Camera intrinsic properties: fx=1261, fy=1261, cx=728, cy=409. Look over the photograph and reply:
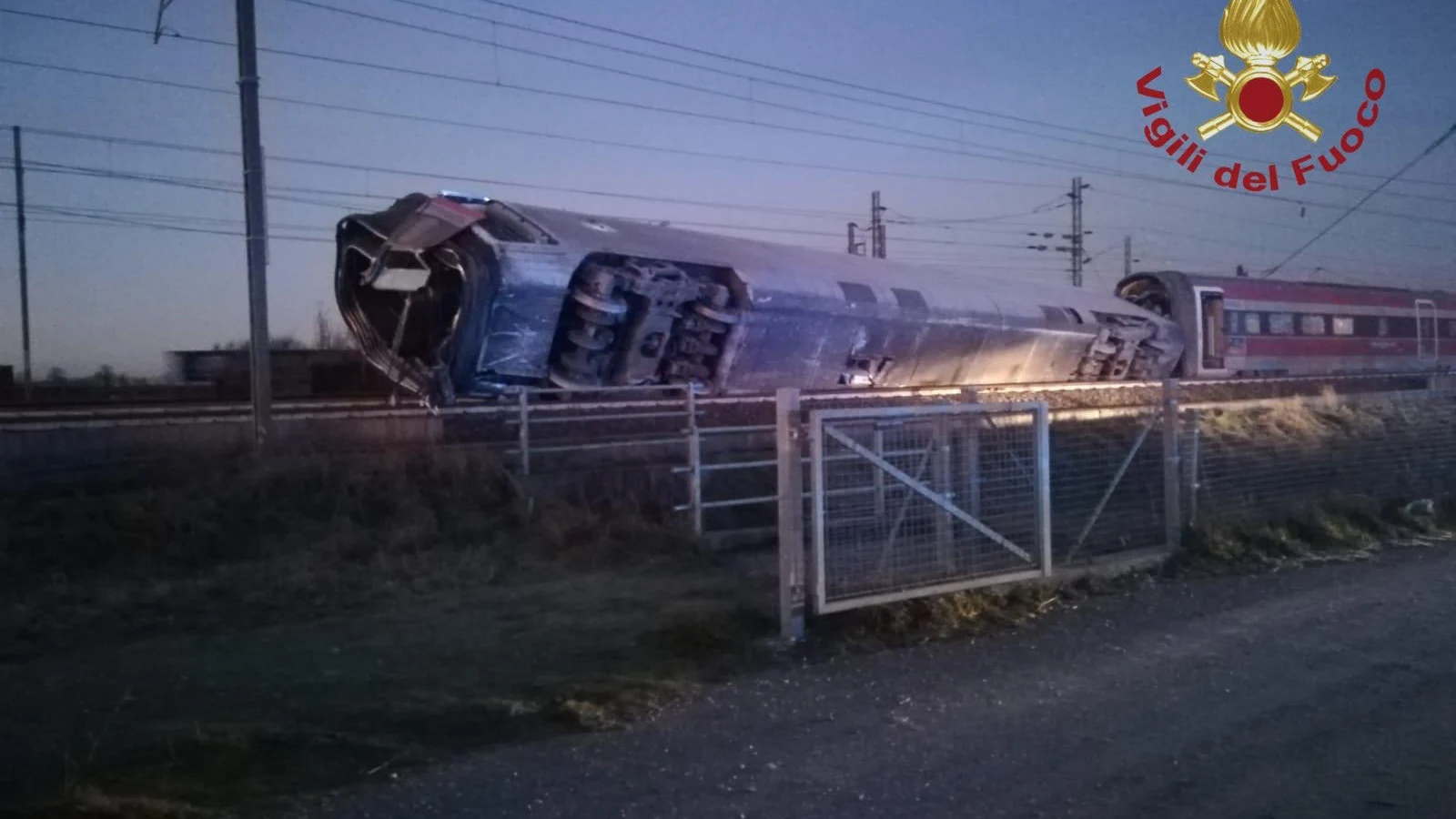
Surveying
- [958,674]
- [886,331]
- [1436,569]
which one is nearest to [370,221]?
[886,331]

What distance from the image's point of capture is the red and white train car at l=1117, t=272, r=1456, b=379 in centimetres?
3022

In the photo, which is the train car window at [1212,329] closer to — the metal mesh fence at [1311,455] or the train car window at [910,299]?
the train car window at [910,299]

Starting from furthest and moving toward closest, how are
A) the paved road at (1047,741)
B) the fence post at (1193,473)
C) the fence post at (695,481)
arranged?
the fence post at (695,481)
the fence post at (1193,473)
the paved road at (1047,741)

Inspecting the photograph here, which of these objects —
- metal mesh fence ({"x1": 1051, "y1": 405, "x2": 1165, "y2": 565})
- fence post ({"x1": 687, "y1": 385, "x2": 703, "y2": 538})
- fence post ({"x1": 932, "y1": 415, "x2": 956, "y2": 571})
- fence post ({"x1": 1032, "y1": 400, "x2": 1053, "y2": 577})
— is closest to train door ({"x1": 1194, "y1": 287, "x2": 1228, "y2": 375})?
metal mesh fence ({"x1": 1051, "y1": 405, "x2": 1165, "y2": 565})

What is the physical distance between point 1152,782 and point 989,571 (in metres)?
4.18

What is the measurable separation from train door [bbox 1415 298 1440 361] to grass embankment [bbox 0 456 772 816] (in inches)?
1286

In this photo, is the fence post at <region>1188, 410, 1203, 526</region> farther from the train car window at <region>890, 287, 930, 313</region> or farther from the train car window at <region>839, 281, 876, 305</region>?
the train car window at <region>890, 287, 930, 313</region>

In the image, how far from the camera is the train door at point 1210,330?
1185 inches

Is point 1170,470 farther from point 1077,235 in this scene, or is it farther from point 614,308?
point 1077,235

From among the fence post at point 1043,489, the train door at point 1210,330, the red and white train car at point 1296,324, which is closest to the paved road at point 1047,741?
the fence post at point 1043,489

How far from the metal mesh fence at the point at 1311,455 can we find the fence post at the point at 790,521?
516 centimetres

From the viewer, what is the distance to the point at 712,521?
533 inches

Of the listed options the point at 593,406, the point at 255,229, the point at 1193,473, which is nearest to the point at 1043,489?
the point at 1193,473

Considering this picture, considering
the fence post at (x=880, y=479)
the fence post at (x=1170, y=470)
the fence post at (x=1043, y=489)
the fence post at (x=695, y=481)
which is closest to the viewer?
the fence post at (x=880, y=479)
